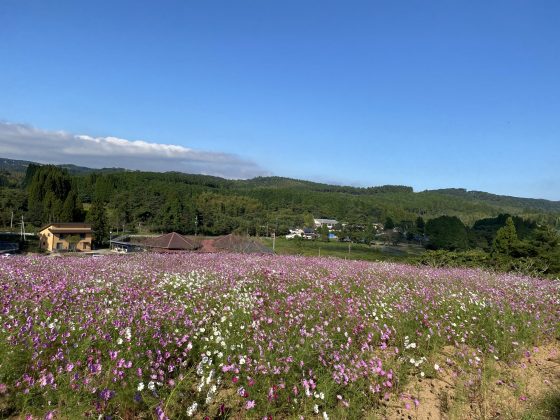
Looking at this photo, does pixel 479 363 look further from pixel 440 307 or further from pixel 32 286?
pixel 32 286

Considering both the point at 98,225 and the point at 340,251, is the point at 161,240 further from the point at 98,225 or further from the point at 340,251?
the point at 340,251

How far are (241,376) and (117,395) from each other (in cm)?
131

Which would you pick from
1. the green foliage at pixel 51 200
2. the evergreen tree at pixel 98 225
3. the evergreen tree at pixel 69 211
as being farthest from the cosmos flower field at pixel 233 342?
the green foliage at pixel 51 200

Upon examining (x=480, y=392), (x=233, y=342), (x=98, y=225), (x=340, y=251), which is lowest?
(x=340, y=251)

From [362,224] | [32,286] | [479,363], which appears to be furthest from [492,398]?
[362,224]

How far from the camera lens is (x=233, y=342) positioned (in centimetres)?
472

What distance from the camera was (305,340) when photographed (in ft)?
16.1

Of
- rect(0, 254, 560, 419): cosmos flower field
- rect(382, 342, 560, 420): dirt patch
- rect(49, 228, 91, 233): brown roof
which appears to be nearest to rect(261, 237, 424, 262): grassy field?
rect(49, 228, 91, 233): brown roof

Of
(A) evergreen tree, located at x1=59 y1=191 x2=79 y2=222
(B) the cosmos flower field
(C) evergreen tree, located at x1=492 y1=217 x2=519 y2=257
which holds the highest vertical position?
(B) the cosmos flower field

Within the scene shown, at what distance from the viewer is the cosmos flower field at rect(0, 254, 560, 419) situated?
3607 millimetres

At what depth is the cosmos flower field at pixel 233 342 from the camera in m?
3.61

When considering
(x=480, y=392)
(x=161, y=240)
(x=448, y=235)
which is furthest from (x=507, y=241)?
(x=448, y=235)

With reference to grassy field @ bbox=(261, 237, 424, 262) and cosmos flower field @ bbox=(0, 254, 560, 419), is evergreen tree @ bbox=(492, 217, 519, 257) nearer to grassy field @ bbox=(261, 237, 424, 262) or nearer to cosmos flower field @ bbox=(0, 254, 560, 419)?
grassy field @ bbox=(261, 237, 424, 262)

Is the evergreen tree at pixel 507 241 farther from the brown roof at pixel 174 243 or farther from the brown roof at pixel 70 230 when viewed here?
the brown roof at pixel 70 230
